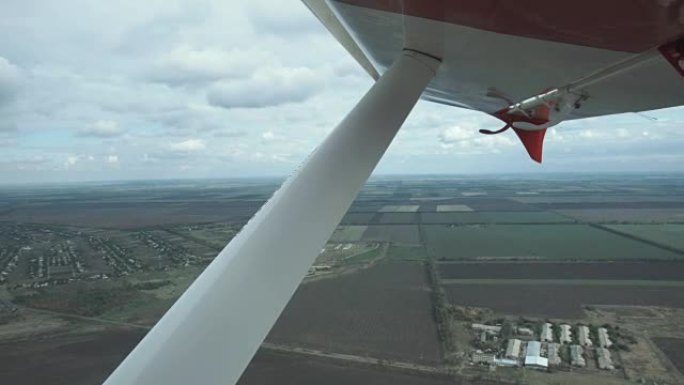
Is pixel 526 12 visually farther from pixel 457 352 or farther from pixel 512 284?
pixel 512 284

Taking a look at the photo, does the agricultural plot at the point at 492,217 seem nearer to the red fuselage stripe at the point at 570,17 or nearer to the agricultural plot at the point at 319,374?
the agricultural plot at the point at 319,374

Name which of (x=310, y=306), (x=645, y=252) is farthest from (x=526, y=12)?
(x=645, y=252)

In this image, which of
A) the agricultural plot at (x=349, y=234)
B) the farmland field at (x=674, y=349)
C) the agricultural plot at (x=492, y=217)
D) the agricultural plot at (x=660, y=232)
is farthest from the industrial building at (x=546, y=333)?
the agricultural plot at (x=492, y=217)

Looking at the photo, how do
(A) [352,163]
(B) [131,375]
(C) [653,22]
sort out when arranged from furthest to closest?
(A) [352,163] < (C) [653,22] < (B) [131,375]

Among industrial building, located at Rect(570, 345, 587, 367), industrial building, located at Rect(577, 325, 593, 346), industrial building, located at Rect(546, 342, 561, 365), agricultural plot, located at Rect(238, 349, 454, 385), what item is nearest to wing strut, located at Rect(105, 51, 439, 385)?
agricultural plot, located at Rect(238, 349, 454, 385)

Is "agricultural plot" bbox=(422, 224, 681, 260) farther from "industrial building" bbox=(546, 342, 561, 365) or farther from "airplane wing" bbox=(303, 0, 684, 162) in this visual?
"airplane wing" bbox=(303, 0, 684, 162)

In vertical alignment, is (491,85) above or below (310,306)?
above
